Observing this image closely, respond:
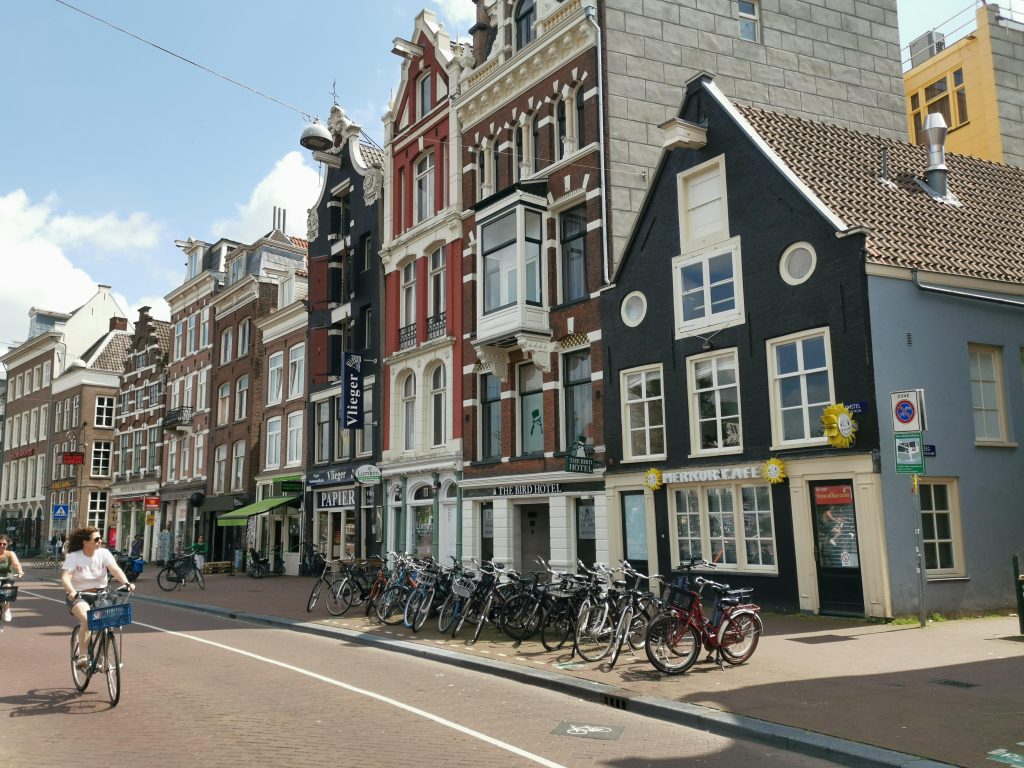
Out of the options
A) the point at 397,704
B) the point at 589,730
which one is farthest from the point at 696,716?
the point at 397,704

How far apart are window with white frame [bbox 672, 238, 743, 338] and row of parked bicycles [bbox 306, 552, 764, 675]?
5.20m

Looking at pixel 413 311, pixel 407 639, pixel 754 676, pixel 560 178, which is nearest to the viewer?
pixel 754 676

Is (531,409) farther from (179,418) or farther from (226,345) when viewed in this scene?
(179,418)

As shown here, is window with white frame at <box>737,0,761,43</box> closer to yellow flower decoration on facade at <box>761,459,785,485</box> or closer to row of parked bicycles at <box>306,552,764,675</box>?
yellow flower decoration on facade at <box>761,459,785,485</box>

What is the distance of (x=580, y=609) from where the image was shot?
12.8 meters

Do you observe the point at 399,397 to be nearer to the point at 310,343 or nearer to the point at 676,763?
the point at 310,343

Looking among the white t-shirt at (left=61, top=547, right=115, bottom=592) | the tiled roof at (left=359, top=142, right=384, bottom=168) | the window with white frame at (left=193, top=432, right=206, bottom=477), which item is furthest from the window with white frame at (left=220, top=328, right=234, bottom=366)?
the white t-shirt at (left=61, top=547, right=115, bottom=592)

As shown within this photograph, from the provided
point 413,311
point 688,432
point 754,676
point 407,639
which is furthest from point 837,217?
point 413,311

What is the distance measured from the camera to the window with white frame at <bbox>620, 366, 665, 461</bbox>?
19.7 meters

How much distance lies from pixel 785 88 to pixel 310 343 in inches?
829

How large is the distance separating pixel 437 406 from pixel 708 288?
12.7 m

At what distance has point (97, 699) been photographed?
9.51 m

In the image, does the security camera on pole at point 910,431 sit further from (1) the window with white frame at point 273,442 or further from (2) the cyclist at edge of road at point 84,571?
(1) the window with white frame at point 273,442

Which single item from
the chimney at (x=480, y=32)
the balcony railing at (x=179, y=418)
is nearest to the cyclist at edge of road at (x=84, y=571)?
the chimney at (x=480, y=32)
